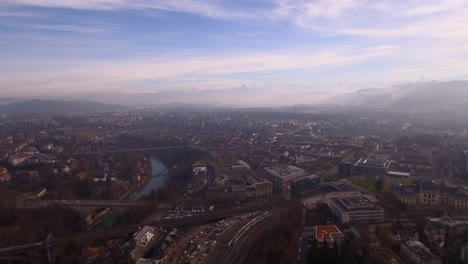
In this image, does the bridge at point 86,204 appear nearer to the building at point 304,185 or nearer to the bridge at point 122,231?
the bridge at point 122,231

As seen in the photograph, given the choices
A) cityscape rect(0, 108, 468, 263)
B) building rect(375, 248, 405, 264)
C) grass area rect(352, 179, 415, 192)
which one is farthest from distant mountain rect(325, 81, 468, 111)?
building rect(375, 248, 405, 264)

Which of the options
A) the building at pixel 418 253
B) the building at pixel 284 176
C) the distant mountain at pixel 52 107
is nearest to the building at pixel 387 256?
the building at pixel 418 253

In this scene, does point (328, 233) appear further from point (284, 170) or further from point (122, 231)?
point (284, 170)

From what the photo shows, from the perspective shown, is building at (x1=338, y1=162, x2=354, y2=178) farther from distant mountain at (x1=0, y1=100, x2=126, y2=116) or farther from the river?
distant mountain at (x1=0, y1=100, x2=126, y2=116)

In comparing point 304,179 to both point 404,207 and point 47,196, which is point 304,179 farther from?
point 47,196

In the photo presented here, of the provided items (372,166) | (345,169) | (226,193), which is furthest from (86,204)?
(372,166)

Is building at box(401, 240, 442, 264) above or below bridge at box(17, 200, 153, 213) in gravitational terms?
above
